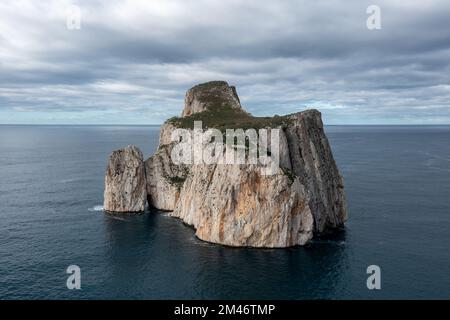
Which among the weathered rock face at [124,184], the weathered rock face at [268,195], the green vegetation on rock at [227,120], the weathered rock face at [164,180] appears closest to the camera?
the weathered rock face at [268,195]

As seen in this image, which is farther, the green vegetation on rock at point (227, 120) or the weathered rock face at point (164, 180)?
the weathered rock face at point (164, 180)

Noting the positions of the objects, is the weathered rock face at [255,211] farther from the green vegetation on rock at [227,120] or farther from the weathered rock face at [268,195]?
the green vegetation on rock at [227,120]

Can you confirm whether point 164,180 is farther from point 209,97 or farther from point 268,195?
point 268,195

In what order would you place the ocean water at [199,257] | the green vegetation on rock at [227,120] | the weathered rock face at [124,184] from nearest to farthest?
the ocean water at [199,257] < the green vegetation on rock at [227,120] < the weathered rock face at [124,184]

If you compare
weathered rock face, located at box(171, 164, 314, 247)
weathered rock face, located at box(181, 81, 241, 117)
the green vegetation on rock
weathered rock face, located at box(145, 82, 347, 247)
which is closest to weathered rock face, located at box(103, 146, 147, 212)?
weathered rock face, located at box(145, 82, 347, 247)

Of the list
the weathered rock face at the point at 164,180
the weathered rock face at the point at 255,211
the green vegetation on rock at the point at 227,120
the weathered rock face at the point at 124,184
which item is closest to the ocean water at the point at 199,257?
the weathered rock face at the point at 255,211

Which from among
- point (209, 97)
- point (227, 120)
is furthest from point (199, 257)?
Result: point (209, 97)

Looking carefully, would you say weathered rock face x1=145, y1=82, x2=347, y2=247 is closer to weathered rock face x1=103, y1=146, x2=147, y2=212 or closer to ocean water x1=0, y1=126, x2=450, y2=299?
ocean water x1=0, y1=126, x2=450, y2=299
